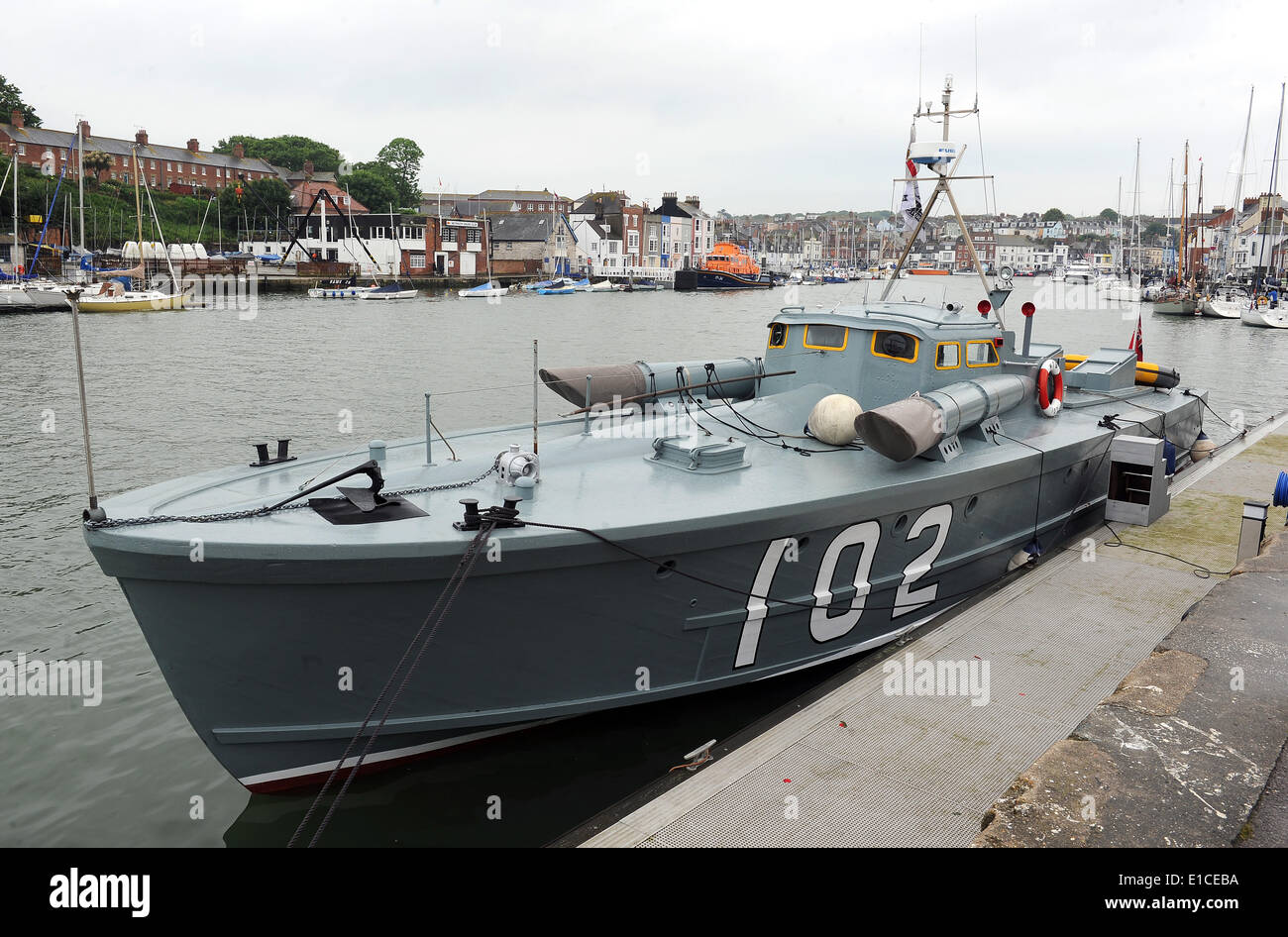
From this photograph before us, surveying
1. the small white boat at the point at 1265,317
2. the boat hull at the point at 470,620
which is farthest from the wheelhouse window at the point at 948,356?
the small white boat at the point at 1265,317

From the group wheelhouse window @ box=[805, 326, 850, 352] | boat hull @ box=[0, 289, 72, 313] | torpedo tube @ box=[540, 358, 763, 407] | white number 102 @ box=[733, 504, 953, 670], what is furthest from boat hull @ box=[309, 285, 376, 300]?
white number 102 @ box=[733, 504, 953, 670]

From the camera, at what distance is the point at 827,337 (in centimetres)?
994

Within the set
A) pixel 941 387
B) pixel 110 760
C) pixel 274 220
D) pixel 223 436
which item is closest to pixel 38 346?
pixel 223 436

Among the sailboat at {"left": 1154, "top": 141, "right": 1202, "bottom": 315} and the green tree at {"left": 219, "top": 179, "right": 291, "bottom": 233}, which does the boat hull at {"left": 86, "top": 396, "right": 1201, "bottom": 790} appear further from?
the green tree at {"left": 219, "top": 179, "right": 291, "bottom": 233}

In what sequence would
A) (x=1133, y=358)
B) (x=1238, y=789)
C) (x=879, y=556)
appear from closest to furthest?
(x=1238, y=789)
(x=879, y=556)
(x=1133, y=358)

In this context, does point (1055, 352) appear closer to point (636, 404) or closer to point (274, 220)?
point (636, 404)

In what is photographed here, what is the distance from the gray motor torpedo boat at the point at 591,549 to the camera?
6.02 m

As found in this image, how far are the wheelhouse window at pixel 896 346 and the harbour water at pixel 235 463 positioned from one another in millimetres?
1844

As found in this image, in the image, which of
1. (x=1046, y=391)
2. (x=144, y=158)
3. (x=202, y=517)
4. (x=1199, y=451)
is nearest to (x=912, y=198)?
(x=1046, y=391)

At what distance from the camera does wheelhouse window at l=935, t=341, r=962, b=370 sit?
9.48 m

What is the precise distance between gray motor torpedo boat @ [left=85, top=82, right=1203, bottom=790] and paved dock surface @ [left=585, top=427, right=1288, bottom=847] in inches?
36.9

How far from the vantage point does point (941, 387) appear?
9.45m

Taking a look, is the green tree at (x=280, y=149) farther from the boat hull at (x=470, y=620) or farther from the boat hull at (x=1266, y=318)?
the boat hull at (x=470, y=620)
